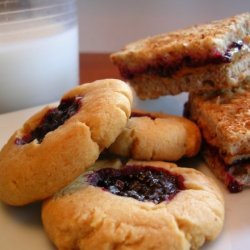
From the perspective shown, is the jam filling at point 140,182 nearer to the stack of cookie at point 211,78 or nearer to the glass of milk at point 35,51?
the stack of cookie at point 211,78

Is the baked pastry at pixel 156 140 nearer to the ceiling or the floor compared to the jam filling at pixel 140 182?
nearer to the ceiling

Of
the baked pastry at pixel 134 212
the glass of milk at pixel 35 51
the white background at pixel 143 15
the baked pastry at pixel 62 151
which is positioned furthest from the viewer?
the white background at pixel 143 15

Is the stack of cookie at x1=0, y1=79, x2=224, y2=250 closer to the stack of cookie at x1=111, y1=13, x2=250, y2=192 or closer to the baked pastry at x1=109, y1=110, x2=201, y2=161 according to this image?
the baked pastry at x1=109, y1=110, x2=201, y2=161

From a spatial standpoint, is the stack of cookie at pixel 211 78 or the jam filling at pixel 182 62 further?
the jam filling at pixel 182 62

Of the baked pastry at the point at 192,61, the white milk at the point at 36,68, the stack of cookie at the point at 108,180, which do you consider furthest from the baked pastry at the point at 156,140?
the white milk at the point at 36,68

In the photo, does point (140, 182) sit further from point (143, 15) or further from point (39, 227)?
point (143, 15)

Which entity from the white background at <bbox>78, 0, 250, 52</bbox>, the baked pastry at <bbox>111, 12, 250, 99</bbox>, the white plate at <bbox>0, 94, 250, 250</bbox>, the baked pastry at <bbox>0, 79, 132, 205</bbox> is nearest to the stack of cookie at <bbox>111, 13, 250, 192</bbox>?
the baked pastry at <bbox>111, 12, 250, 99</bbox>

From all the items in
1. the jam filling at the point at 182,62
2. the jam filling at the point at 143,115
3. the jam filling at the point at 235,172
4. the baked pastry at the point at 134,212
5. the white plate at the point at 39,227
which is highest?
the jam filling at the point at 182,62

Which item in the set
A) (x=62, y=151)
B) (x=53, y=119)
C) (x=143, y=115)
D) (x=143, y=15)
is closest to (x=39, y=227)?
(x=62, y=151)

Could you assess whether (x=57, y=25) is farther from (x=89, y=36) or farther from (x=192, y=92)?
(x=89, y=36)
